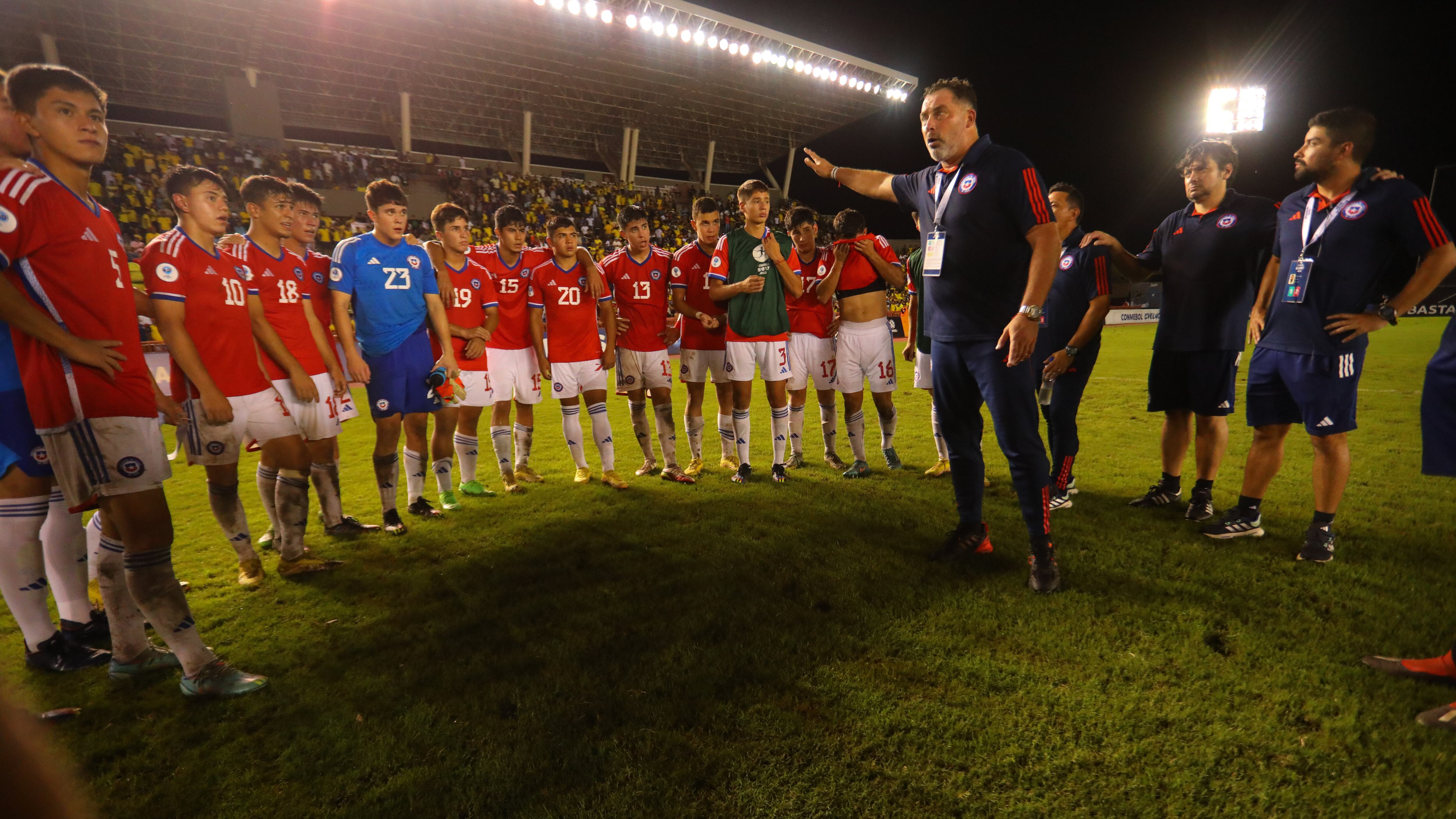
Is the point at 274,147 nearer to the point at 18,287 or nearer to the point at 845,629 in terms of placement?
the point at 18,287

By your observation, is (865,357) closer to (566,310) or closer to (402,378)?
(566,310)

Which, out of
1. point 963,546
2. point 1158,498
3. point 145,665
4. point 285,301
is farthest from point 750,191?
point 145,665

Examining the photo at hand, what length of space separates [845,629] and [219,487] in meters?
3.60

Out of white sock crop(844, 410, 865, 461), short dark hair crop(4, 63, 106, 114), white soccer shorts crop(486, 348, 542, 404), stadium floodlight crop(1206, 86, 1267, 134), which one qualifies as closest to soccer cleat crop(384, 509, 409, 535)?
white soccer shorts crop(486, 348, 542, 404)

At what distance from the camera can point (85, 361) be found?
2.29 meters

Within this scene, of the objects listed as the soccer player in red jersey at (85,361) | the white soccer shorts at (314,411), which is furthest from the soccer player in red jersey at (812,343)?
the soccer player in red jersey at (85,361)

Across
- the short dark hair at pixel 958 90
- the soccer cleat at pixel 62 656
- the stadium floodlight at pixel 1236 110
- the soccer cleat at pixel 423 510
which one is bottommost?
the soccer cleat at pixel 62 656

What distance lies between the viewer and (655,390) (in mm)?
5859

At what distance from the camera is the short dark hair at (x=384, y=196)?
435 cm

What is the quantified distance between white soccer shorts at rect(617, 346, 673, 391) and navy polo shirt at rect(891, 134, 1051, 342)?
9.87 feet

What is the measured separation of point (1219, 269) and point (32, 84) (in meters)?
6.09

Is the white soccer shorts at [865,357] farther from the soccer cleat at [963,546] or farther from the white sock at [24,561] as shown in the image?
the white sock at [24,561]

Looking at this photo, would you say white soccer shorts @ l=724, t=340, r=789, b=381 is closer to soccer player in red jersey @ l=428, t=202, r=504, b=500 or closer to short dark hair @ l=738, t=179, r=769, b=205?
short dark hair @ l=738, t=179, r=769, b=205

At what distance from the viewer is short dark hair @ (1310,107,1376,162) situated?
10.6ft
